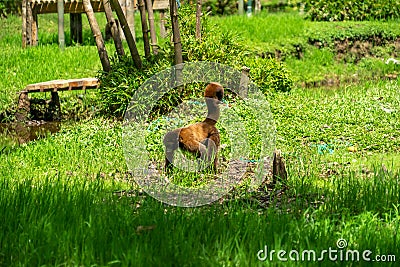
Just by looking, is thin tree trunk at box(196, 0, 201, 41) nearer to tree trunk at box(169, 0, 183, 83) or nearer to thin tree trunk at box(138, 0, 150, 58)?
thin tree trunk at box(138, 0, 150, 58)

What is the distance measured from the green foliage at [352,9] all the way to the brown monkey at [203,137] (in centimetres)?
1009

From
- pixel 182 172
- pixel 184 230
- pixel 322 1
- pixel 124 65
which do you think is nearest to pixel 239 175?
pixel 182 172

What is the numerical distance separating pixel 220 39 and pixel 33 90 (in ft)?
8.30

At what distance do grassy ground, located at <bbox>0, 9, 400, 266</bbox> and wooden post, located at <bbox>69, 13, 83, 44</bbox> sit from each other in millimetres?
6774

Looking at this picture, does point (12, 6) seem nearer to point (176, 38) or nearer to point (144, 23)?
point (144, 23)

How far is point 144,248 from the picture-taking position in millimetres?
3701

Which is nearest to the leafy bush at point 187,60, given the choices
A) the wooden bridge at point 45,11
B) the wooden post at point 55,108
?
the wooden post at point 55,108

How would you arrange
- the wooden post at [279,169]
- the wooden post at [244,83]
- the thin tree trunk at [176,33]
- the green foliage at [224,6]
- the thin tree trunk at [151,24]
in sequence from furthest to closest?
1. the green foliage at [224,6]
2. the thin tree trunk at [151,24]
3. the wooden post at [244,83]
4. the thin tree trunk at [176,33]
5. the wooden post at [279,169]

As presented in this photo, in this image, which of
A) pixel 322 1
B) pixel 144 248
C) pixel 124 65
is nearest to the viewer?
pixel 144 248

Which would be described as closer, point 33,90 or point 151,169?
point 151,169

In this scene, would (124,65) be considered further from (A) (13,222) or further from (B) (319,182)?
(A) (13,222)

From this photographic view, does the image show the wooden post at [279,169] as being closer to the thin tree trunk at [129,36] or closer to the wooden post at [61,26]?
the thin tree trunk at [129,36]

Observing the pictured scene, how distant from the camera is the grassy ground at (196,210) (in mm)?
3738

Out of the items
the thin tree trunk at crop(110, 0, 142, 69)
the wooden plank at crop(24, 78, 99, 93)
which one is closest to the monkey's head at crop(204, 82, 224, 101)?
the thin tree trunk at crop(110, 0, 142, 69)
